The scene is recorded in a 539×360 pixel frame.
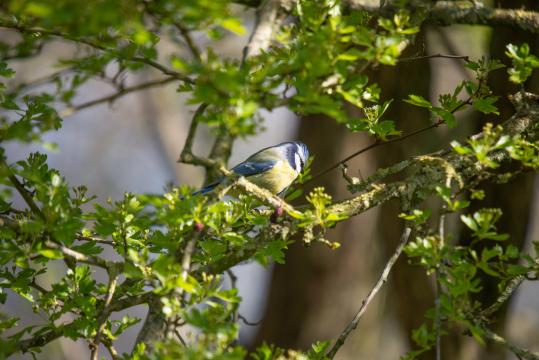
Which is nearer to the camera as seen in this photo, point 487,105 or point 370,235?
point 487,105

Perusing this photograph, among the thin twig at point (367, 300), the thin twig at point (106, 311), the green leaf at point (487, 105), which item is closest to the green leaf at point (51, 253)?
the thin twig at point (106, 311)

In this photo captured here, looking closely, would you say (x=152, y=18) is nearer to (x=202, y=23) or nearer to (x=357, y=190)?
(x=202, y=23)

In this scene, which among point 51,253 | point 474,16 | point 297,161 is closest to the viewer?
point 51,253

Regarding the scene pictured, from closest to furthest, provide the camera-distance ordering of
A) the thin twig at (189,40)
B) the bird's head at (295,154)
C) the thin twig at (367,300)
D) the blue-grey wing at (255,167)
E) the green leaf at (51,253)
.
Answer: the thin twig at (189,40)
the green leaf at (51,253)
the thin twig at (367,300)
the blue-grey wing at (255,167)
the bird's head at (295,154)

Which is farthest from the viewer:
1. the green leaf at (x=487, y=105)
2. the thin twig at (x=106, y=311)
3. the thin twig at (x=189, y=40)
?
the green leaf at (x=487, y=105)

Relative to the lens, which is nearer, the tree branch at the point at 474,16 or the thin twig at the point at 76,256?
the thin twig at the point at 76,256

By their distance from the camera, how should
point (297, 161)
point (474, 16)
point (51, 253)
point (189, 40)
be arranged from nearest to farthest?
point (189, 40), point (51, 253), point (474, 16), point (297, 161)

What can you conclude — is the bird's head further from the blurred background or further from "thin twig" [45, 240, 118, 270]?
"thin twig" [45, 240, 118, 270]

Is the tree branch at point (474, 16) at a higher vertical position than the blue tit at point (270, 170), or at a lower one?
higher

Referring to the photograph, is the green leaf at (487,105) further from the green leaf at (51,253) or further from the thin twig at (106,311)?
the green leaf at (51,253)

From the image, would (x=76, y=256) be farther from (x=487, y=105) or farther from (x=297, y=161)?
(x=297, y=161)

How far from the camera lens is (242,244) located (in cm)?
175

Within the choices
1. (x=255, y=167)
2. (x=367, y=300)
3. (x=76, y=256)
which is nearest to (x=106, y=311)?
(x=76, y=256)

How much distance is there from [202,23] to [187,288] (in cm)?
54
